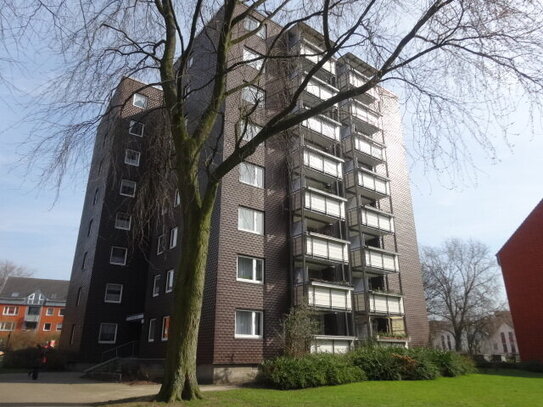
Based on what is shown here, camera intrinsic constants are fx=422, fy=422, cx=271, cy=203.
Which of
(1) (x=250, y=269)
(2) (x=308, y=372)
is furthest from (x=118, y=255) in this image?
(2) (x=308, y=372)

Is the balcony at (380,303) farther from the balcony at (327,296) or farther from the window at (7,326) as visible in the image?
the window at (7,326)

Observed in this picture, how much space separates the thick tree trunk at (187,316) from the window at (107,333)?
63.5ft

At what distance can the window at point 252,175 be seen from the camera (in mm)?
22188

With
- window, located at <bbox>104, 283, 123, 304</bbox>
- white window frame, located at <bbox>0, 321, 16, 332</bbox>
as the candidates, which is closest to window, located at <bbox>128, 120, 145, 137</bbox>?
window, located at <bbox>104, 283, 123, 304</bbox>

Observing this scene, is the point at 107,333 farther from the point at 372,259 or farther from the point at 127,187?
the point at 372,259

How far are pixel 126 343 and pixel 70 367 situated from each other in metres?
3.42

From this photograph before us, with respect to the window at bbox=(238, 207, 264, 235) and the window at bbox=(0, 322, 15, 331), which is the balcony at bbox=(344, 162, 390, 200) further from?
the window at bbox=(0, 322, 15, 331)

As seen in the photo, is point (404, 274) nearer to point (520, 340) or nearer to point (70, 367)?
point (520, 340)

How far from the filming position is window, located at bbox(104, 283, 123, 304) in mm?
27797

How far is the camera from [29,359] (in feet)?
87.8

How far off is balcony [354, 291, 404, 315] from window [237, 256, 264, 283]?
609 centimetres

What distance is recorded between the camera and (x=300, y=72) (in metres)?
14.1

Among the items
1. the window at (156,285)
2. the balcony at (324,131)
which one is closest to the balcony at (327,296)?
the window at (156,285)

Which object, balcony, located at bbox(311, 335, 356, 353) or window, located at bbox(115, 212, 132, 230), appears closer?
balcony, located at bbox(311, 335, 356, 353)
